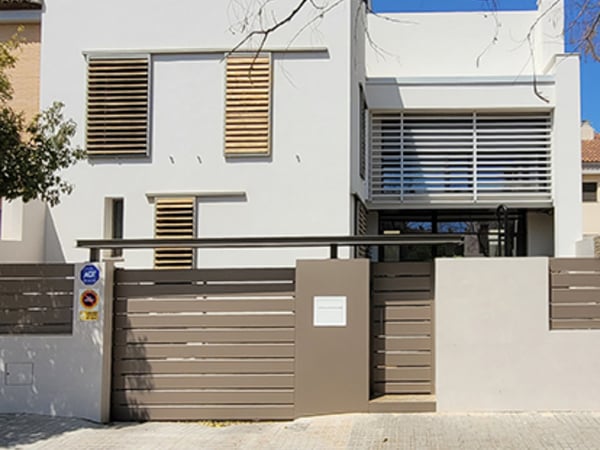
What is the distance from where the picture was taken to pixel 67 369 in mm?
7707

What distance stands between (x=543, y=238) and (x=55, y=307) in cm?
1105

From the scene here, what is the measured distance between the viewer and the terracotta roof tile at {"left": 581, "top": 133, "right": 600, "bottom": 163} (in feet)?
86.0

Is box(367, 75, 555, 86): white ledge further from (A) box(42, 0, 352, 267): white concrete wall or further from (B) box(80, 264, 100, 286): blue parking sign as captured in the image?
(B) box(80, 264, 100, 286): blue parking sign

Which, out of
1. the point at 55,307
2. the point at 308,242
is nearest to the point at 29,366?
the point at 55,307

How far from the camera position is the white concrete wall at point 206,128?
10953 millimetres

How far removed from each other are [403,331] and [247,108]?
511 centimetres

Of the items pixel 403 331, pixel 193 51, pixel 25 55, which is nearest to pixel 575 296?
pixel 403 331

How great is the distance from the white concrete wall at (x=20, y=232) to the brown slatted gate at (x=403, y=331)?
5.96 metres

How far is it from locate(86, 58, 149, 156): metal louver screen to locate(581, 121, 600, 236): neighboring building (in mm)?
18165

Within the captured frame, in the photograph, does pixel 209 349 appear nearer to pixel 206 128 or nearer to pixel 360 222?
pixel 206 128

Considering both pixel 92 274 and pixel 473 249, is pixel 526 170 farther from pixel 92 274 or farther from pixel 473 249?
pixel 92 274

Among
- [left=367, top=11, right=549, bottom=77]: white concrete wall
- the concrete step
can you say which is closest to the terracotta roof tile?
[left=367, top=11, right=549, bottom=77]: white concrete wall

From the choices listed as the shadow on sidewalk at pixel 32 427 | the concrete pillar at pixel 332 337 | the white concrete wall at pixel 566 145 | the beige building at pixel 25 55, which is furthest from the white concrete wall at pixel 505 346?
the beige building at pixel 25 55

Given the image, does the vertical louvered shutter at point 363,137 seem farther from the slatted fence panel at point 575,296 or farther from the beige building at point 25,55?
the beige building at point 25,55
